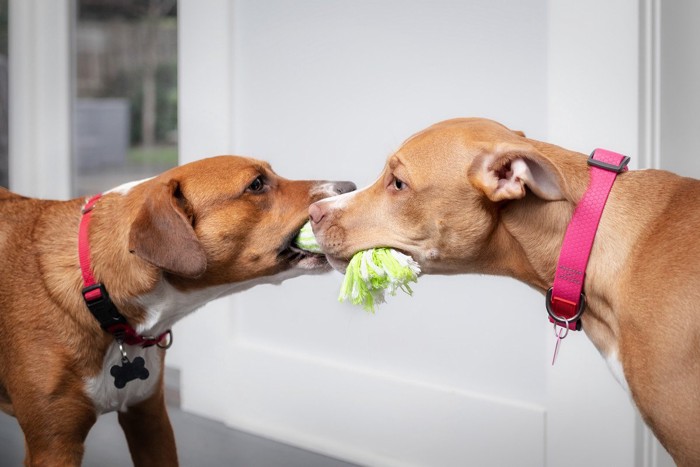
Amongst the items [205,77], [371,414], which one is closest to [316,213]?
[371,414]

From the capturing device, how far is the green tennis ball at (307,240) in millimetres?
2812

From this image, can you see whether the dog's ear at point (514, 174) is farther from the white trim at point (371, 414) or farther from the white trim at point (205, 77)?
the white trim at point (205, 77)

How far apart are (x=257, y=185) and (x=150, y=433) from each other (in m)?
0.98

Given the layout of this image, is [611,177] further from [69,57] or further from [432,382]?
[69,57]

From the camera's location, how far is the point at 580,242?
225cm

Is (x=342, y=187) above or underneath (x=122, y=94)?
underneath

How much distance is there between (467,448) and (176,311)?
1.43 m

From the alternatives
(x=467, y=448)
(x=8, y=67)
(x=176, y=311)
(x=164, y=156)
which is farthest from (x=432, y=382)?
(x=8, y=67)

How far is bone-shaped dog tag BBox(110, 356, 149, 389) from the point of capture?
284 cm

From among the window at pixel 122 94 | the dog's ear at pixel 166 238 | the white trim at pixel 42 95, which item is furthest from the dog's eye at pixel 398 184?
the white trim at pixel 42 95

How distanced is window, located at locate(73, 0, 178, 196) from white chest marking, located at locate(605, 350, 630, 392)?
346 centimetres

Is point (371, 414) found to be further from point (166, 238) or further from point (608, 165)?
point (608, 165)

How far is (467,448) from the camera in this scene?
3.61 m

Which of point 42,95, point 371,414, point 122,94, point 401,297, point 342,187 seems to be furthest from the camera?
point 122,94
